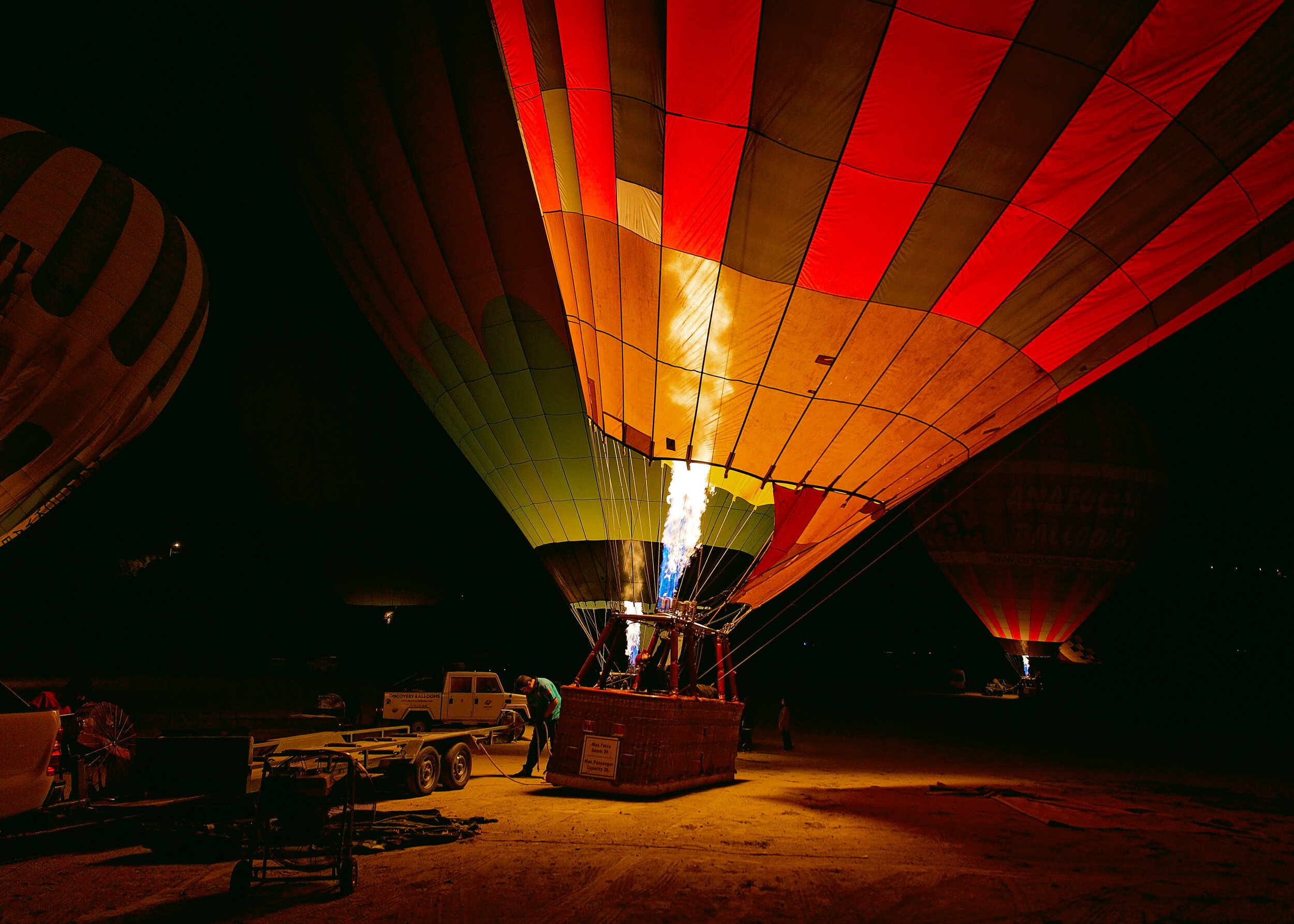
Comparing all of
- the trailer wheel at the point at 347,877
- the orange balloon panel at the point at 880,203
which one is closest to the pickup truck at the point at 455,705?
the orange balloon panel at the point at 880,203

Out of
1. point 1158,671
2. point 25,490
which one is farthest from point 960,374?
point 1158,671

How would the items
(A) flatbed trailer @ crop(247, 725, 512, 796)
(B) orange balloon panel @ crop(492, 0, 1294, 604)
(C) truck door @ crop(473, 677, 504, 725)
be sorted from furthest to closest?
(C) truck door @ crop(473, 677, 504, 725) → (A) flatbed trailer @ crop(247, 725, 512, 796) → (B) orange balloon panel @ crop(492, 0, 1294, 604)

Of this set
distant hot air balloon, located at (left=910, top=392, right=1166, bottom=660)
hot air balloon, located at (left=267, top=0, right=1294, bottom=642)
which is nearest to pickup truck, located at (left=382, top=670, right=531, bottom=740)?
hot air balloon, located at (left=267, top=0, right=1294, bottom=642)

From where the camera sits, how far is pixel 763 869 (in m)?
4.42

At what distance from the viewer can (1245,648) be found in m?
23.8

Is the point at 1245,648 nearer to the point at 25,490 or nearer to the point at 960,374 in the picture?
the point at 960,374

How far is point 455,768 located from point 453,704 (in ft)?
13.3

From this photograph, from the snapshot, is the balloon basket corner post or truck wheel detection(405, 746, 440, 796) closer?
the balloon basket corner post

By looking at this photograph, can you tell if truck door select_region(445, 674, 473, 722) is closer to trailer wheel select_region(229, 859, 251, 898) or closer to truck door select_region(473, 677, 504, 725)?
truck door select_region(473, 677, 504, 725)

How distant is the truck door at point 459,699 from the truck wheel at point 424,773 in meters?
4.13

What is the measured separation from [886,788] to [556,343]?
7.25m

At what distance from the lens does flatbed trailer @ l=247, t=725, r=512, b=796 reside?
603cm

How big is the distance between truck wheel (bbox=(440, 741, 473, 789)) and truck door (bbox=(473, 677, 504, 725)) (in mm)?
3768

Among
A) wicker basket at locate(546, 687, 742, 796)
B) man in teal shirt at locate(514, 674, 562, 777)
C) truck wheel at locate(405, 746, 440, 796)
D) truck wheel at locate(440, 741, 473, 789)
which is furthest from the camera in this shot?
man in teal shirt at locate(514, 674, 562, 777)
